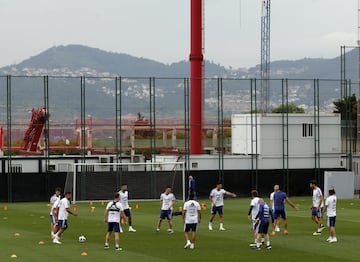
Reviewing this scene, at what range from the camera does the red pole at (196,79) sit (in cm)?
7819

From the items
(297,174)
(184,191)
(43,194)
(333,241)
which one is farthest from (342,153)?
(333,241)

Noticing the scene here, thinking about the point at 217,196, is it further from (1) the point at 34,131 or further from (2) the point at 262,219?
(1) the point at 34,131

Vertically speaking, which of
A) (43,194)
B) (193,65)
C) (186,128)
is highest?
(193,65)

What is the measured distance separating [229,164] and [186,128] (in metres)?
4.22

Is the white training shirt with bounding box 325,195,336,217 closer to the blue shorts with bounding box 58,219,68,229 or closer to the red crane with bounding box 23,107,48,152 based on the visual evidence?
the blue shorts with bounding box 58,219,68,229

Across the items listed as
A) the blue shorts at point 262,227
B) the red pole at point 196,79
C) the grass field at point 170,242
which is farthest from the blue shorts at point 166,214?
the red pole at point 196,79

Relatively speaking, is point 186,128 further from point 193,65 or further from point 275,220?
point 275,220

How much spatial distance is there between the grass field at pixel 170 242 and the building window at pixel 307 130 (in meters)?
25.4

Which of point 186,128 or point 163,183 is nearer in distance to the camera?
point 163,183

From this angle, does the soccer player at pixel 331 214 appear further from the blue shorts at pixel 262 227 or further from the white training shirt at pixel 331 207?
the blue shorts at pixel 262 227

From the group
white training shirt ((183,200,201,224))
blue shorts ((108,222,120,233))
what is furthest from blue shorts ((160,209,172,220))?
blue shorts ((108,222,120,233))

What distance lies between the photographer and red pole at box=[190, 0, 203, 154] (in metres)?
78.2

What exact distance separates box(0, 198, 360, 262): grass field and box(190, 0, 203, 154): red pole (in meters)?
26.6

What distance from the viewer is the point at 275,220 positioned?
127 feet
